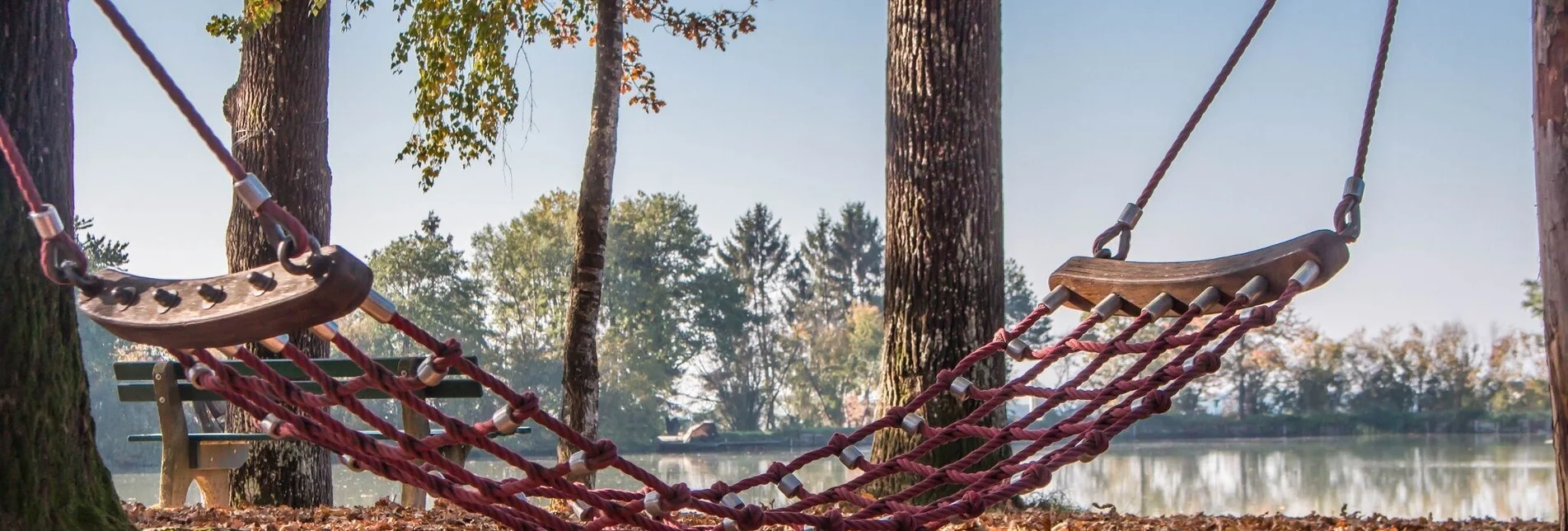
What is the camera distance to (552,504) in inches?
195

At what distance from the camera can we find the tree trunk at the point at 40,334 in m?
2.34

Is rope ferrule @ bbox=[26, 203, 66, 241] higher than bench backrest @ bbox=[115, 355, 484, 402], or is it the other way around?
rope ferrule @ bbox=[26, 203, 66, 241]

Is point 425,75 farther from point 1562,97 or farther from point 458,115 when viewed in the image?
point 1562,97

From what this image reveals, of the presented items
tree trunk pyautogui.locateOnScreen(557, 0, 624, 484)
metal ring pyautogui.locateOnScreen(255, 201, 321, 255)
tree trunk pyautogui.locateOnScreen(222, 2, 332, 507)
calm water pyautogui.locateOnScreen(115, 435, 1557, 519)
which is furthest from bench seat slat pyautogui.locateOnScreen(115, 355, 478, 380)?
calm water pyautogui.locateOnScreen(115, 435, 1557, 519)

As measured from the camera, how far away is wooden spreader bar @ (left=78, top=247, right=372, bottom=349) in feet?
5.27

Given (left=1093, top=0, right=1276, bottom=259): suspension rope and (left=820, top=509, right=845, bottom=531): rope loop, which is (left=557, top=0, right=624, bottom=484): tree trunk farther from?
(left=820, top=509, right=845, bottom=531): rope loop

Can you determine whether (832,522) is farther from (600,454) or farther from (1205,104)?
(1205,104)

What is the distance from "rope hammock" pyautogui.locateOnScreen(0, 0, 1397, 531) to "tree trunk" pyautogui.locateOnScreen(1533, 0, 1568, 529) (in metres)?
0.29

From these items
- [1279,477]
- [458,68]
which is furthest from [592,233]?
[1279,477]

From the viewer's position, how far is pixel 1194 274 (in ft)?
8.36

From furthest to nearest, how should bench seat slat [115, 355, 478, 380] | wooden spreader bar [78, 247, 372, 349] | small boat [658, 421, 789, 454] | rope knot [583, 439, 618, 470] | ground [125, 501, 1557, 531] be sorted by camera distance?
small boat [658, 421, 789, 454] < bench seat slat [115, 355, 478, 380] < ground [125, 501, 1557, 531] < rope knot [583, 439, 618, 470] < wooden spreader bar [78, 247, 372, 349]

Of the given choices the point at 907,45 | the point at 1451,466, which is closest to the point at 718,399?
the point at 1451,466

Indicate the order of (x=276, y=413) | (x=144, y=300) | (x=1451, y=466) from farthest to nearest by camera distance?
(x=1451, y=466), (x=276, y=413), (x=144, y=300)

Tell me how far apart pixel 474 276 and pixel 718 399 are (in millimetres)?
7156
